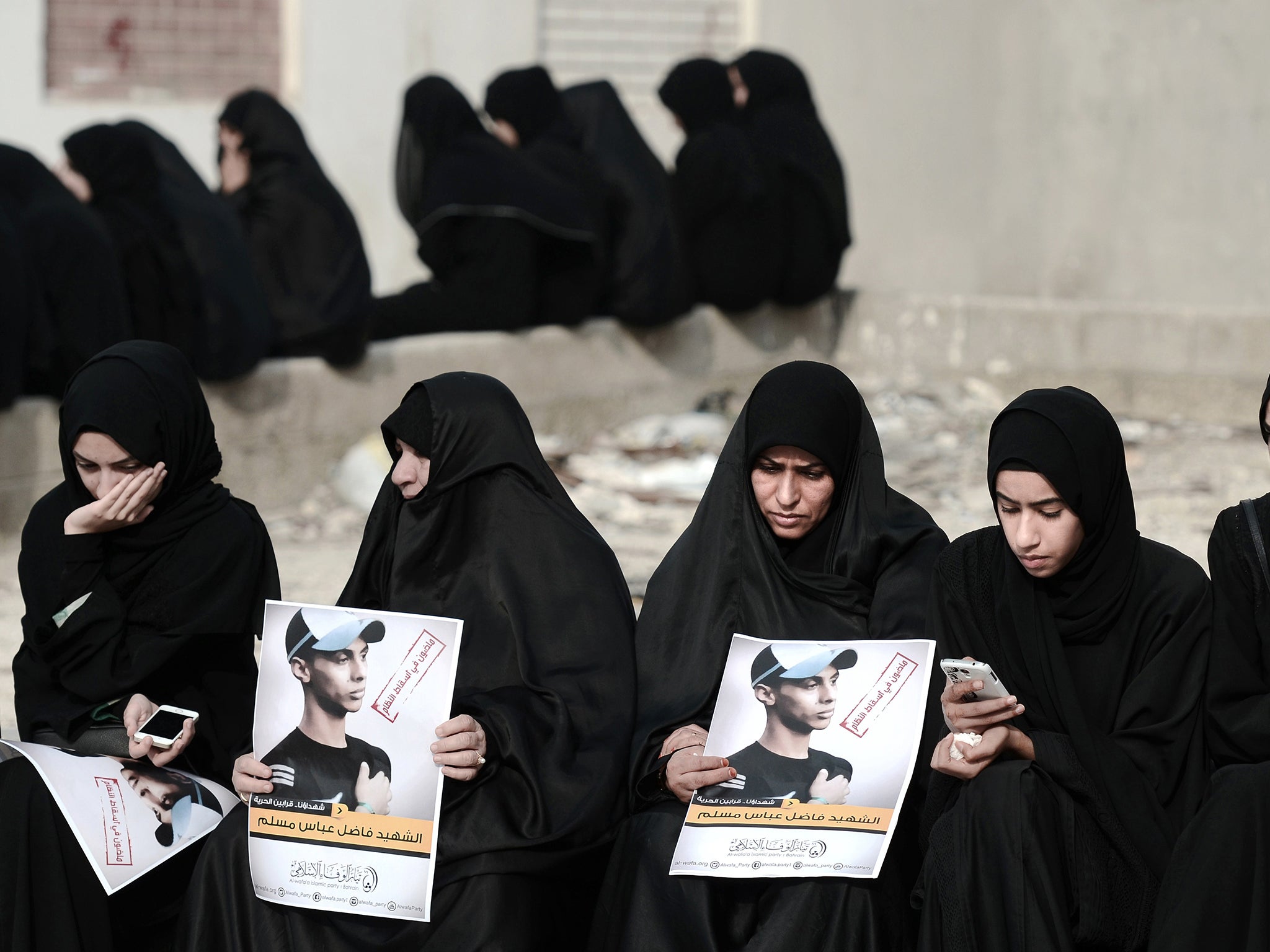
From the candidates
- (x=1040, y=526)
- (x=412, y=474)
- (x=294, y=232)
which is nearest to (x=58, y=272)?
(x=294, y=232)

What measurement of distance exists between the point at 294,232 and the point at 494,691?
506cm

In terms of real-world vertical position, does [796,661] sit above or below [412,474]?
below

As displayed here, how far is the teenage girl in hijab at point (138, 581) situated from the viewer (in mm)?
3057

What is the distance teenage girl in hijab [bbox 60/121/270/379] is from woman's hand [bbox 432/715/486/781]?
4.35 meters

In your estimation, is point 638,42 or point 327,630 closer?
point 327,630

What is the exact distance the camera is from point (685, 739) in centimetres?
292

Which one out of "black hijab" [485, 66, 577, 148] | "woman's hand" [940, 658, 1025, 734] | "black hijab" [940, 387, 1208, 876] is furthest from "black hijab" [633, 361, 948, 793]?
"black hijab" [485, 66, 577, 148]

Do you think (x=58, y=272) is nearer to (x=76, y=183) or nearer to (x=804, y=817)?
(x=76, y=183)

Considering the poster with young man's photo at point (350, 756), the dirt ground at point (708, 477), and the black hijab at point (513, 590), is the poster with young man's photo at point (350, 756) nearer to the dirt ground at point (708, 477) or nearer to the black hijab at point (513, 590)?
the black hijab at point (513, 590)

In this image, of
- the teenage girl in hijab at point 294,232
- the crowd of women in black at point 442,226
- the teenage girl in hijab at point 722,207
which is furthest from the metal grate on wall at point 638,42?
the teenage girl in hijab at point 294,232

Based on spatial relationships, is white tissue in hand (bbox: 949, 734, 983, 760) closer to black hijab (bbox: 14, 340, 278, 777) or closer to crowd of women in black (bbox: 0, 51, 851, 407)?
black hijab (bbox: 14, 340, 278, 777)

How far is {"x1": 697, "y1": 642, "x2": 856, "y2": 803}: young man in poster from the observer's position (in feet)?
8.74

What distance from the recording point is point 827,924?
8.80 feet

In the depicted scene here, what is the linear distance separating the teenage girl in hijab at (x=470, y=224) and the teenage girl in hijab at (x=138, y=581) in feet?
15.8
